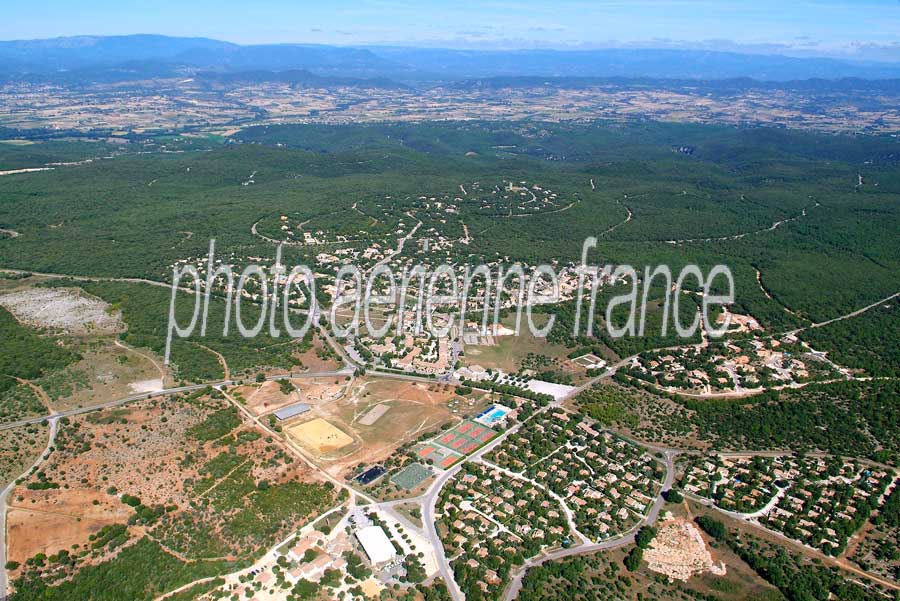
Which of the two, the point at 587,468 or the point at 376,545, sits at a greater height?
the point at 376,545

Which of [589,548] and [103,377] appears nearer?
[589,548]

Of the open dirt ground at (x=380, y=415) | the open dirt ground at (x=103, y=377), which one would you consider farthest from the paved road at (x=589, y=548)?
the open dirt ground at (x=103, y=377)

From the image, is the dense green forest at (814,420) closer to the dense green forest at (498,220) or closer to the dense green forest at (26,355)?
the dense green forest at (498,220)

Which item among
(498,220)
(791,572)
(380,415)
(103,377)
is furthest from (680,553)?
(498,220)

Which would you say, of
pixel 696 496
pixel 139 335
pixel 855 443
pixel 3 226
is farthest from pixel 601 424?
pixel 3 226

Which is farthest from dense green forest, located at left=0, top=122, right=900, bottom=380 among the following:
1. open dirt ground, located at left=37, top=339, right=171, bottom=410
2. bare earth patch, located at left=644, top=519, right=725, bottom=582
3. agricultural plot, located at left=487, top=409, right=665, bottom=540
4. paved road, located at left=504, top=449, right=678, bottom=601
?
bare earth patch, located at left=644, top=519, right=725, bottom=582

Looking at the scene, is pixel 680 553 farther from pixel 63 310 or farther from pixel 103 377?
pixel 63 310

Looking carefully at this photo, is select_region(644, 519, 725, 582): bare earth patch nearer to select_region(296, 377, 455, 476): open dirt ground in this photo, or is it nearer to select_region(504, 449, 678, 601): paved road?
select_region(504, 449, 678, 601): paved road

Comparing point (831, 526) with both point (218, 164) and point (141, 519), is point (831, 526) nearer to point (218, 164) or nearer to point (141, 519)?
point (141, 519)
